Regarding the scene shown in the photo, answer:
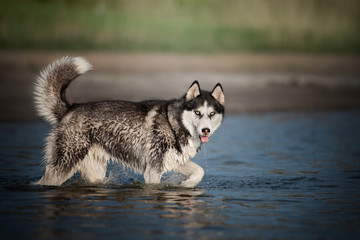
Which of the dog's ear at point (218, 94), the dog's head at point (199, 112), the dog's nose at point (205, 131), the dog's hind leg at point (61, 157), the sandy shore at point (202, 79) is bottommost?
the dog's hind leg at point (61, 157)

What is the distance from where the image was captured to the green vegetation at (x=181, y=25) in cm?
2023

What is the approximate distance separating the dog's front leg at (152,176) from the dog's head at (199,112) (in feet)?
2.29

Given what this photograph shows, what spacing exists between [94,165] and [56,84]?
1.19m

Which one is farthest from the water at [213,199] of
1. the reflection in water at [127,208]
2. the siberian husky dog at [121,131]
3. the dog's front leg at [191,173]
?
the siberian husky dog at [121,131]

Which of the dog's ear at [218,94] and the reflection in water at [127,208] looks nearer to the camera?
the reflection in water at [127,208]

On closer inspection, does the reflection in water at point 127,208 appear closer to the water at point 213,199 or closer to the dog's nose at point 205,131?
the water at point 213,199

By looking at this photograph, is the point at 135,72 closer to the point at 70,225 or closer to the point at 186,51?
the point at 186,51

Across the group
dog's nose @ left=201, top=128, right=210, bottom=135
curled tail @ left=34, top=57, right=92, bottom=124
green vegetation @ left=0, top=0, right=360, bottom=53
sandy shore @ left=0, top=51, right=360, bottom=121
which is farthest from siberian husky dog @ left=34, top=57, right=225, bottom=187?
green vegetation @ left=0, top=0, right=360, bottom=53

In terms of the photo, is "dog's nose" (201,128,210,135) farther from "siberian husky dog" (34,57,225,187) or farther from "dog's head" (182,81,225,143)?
"siberian husky dog" (34,57,225,187)

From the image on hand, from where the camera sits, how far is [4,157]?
10594 millimetres

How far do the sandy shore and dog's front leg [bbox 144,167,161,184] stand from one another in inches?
300

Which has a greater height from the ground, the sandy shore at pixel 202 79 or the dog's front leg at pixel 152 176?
the sandy shore at pixel 202 79

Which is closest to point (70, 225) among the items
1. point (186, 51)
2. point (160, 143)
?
point (160, 143)

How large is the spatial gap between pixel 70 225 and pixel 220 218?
5.17ft
